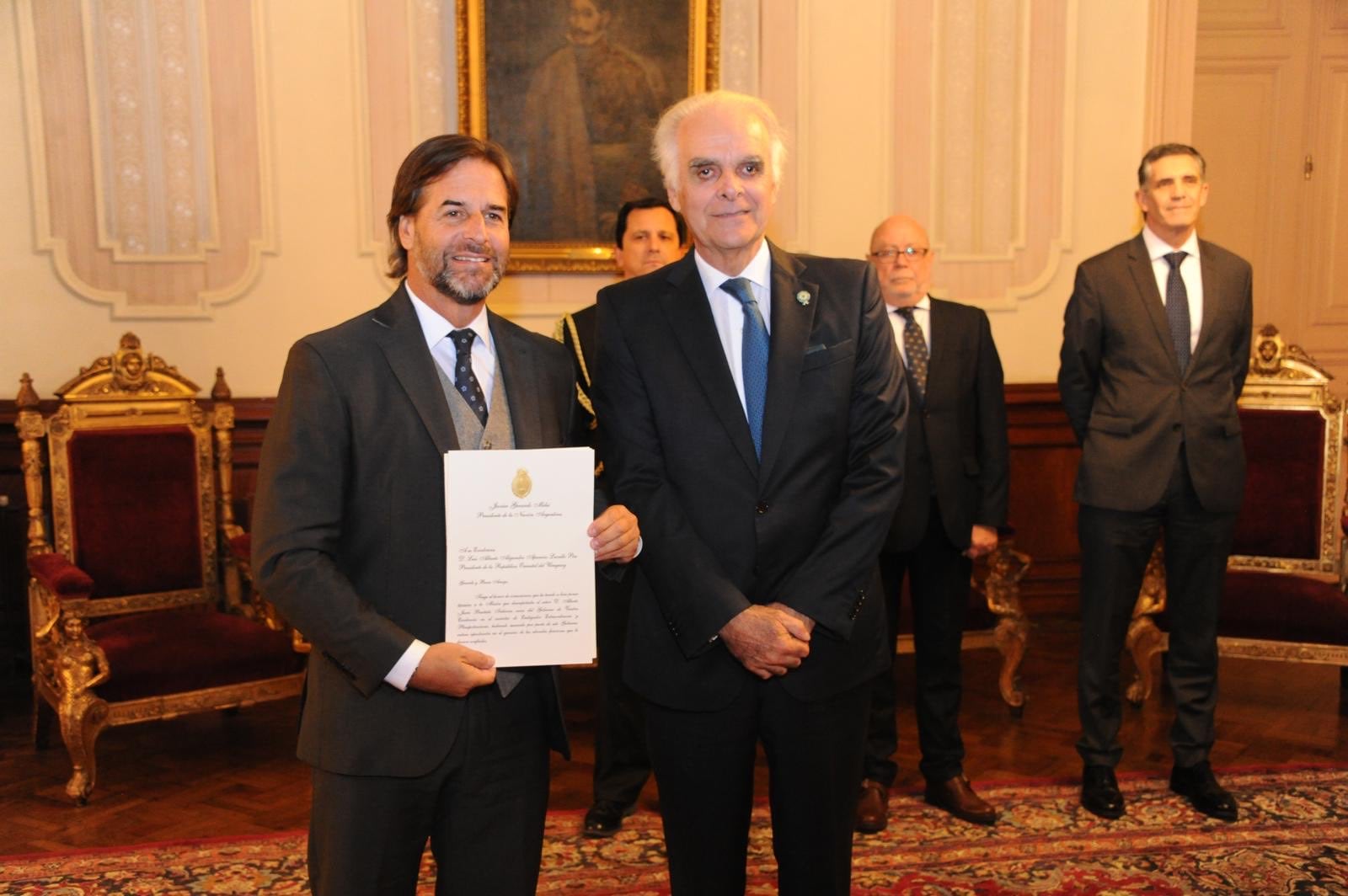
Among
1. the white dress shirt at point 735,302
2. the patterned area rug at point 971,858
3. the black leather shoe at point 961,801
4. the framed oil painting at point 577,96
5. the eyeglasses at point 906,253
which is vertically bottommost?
the patterned area rug at point 971,858

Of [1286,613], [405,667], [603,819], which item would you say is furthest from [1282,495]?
[405,667]

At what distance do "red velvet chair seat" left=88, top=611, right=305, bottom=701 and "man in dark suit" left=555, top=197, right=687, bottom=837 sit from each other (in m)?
1.32

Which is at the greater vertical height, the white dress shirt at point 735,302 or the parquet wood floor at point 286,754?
the white dress shirt at point 735,302

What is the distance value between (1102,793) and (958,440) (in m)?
1.15

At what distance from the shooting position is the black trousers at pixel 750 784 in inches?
81.3

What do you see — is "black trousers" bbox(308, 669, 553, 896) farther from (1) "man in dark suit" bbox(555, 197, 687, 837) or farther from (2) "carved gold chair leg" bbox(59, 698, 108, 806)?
(2) "carved gold chair leg" bbox(59, 698, 108, 806)

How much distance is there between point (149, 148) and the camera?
4809 mm

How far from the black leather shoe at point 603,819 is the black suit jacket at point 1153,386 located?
66.7 inches

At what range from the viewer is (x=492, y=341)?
2000mm

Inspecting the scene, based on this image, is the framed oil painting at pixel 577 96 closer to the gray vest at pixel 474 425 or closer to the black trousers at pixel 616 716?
the black trousers at pixel 616 716

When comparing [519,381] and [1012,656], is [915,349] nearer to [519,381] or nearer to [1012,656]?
[1012,656]

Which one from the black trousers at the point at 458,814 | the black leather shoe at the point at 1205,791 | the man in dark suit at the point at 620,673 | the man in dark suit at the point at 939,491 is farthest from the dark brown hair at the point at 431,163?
the black leather shoe at the point at 1205,791

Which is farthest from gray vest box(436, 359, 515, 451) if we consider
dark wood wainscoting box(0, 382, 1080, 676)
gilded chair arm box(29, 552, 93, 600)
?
dark wood wainscoting box(0, 382, 1080, 676)

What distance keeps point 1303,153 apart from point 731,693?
253 inches
